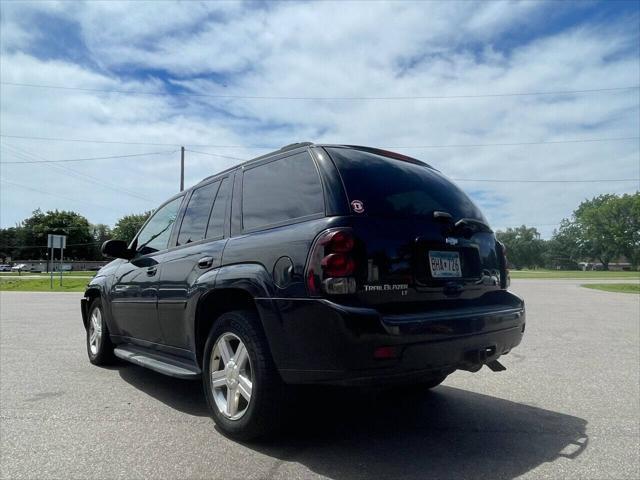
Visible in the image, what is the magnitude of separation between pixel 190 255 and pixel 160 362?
0.96 meters

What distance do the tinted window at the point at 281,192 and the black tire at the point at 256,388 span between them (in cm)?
68

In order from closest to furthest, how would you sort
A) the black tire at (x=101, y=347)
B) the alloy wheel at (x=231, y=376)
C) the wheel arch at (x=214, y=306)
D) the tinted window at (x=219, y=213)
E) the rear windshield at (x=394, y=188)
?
the rear windshield at (x=394, y=188)
the alloy wheel at (x=231, y=376)
the wheel arch at (x=214, y=306)
the tinted window at (x=219, y=213)
the black tire at (x=101, y=347)

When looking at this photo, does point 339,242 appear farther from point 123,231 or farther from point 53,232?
point 53,232

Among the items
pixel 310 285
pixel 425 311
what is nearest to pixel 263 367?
pixel 310 285

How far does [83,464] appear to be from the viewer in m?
2.94

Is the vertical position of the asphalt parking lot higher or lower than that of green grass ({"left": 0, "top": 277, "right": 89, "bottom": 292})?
lower

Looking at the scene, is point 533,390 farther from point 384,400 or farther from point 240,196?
point 240,196

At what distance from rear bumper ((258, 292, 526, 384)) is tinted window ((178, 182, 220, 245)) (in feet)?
4.59

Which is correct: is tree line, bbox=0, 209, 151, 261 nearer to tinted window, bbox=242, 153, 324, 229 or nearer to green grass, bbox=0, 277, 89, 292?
green grass, bbox=0, 277, 89, 292

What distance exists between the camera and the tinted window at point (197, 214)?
4199 mm

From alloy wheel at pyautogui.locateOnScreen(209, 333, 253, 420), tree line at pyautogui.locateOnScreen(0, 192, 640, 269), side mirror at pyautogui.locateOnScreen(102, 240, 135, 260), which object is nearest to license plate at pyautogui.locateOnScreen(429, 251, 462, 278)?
alloy wheel at pyautogui.locateOnScreen(209, 333, 253, 420)

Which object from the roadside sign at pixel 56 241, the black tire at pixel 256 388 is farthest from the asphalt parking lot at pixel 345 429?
the roadside sign at pixel 56 241

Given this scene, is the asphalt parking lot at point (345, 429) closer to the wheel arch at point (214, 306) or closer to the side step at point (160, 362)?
the side step at point (160, 362)

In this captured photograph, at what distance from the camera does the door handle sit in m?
3.65
